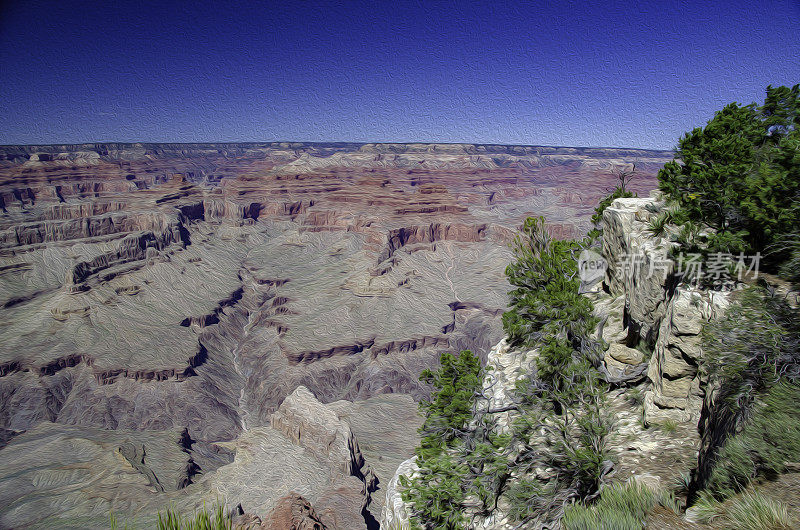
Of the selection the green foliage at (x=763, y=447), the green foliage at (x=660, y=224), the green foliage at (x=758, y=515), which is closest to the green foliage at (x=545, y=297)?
the green foliage at (x=660, y=224)

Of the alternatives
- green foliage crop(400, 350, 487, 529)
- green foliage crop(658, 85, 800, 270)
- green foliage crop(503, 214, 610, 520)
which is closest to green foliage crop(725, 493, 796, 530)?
green foliage crop(503, 214, 610, 520)

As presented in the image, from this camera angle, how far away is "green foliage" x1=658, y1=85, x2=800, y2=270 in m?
7.84

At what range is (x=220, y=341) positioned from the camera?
103 metres

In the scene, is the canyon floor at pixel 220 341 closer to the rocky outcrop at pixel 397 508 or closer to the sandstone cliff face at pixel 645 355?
the rocky outcrop at pixel 397 508

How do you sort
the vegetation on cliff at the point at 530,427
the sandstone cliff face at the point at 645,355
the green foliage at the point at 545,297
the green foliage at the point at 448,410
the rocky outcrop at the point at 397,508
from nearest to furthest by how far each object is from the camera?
the sandstone cliff face at the point at 645,355
the vegetation on cliff at the point at 530,427
the rocky outcrop at the point at 397,508
the green foliage at the point at 545,297
the green foliage at the point at 448,410

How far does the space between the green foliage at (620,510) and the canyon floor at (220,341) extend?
17.2 meters

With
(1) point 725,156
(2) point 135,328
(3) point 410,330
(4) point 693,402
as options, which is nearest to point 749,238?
(1) point 725,156

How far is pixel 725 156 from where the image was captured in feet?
32.4

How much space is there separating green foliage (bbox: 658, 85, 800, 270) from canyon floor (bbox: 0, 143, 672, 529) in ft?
71.3

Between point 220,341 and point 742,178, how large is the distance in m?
112

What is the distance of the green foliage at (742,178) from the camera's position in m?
7.84

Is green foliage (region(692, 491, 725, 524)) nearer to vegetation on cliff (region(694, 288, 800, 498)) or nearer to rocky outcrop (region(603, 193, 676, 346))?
vegetation on cliff (region(694, 288, 800, 498))

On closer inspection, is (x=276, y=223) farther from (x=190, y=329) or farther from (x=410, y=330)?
(x=410, y=330)

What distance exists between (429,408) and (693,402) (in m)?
7.73
